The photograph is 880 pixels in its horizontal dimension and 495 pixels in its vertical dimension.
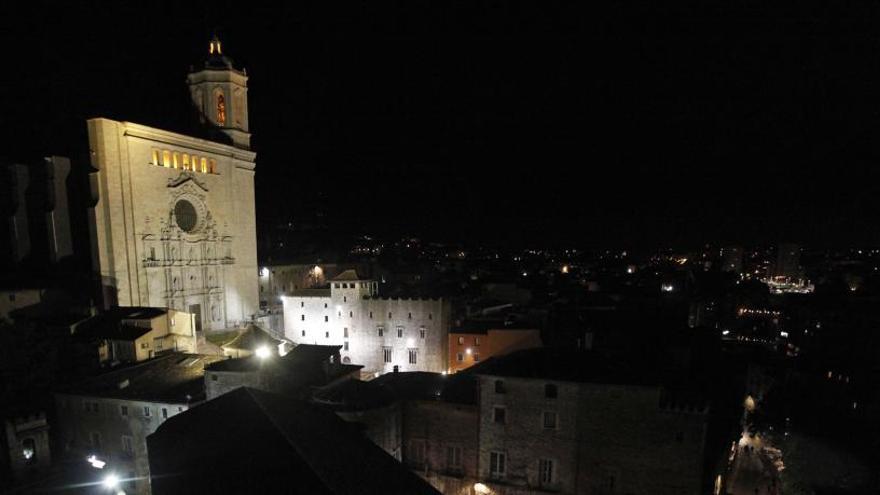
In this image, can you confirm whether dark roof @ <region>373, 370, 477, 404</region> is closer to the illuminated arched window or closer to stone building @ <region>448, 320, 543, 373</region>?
stone building @ <region>448, 320, 543, 373</region>

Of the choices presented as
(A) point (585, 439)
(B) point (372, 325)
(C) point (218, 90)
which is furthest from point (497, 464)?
(C) point (218, 90)

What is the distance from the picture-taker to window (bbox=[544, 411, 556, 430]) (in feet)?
70.4

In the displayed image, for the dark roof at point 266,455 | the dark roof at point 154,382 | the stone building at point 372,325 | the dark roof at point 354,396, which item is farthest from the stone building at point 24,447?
the stone building at point 372,325

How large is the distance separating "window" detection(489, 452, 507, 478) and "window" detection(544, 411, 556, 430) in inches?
114

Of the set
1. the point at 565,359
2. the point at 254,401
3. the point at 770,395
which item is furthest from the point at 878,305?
the point at 254,401

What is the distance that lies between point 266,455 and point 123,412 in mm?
20173

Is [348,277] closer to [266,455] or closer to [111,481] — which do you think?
[111,481]

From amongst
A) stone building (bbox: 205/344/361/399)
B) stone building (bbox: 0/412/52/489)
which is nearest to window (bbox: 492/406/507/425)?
stone building (bbox: 205/344/361/399)

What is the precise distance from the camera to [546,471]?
2188cm

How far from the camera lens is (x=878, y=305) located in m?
48.4

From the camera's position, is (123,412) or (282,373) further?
(123,412)

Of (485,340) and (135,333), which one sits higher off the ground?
(135,333)

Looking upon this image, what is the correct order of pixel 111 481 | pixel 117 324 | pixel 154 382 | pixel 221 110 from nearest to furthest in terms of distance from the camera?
pixel 111 481
pixel 154 382
pixel 117 324
pixel 221 110

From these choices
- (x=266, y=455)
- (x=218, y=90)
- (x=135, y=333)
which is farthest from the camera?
(x=218, y=90)
